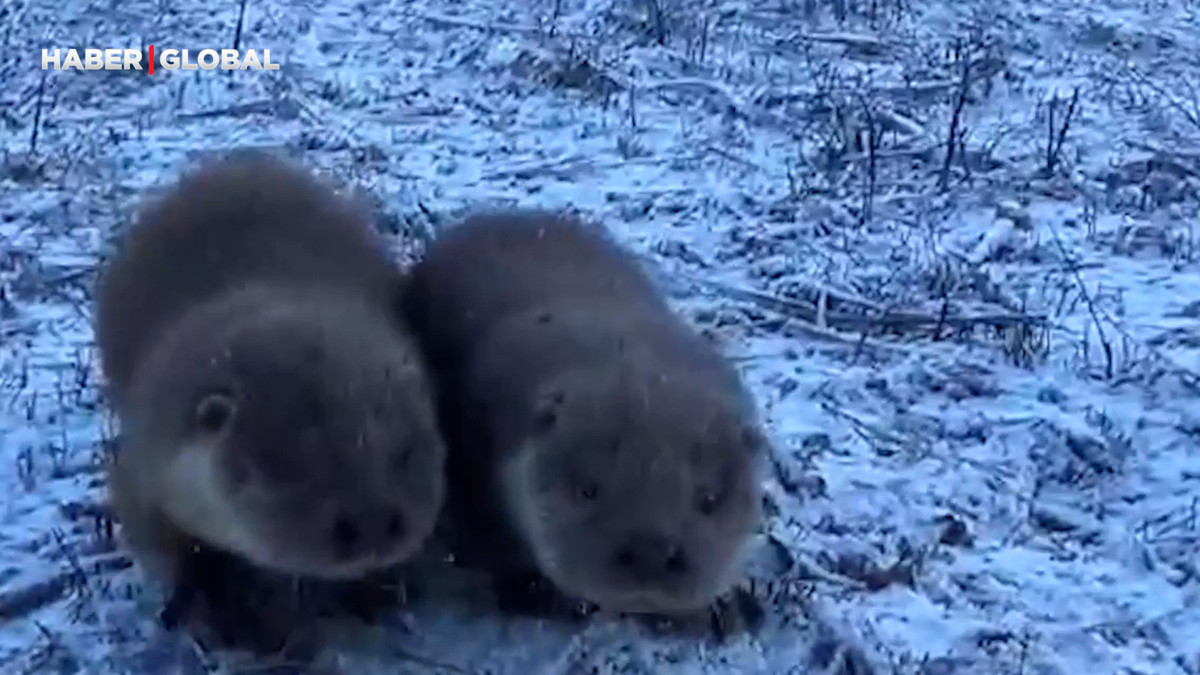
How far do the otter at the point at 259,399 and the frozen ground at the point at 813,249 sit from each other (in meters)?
0.39

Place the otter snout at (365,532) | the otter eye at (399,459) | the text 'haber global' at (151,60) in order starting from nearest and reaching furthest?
the otter snout at (365,532) → the otter eye at (399,459) → the text 'haber global' at (151,60)

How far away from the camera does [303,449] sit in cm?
478

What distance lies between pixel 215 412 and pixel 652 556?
3.48 feet

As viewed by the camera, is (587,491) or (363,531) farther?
(587,491)

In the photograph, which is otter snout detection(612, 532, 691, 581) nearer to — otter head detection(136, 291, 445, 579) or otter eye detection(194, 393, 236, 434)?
otter head detection(136, 291, 445, 579)

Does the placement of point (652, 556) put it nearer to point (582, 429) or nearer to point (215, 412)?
point (582, 429)

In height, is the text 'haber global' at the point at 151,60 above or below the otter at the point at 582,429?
below

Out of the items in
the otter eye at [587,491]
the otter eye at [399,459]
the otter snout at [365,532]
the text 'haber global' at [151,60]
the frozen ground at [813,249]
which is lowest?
the text 'haber global' at [151,60]

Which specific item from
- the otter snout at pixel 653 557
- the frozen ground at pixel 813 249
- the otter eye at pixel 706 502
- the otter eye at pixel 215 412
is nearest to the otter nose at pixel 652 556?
the otter snout at pixel 653 557

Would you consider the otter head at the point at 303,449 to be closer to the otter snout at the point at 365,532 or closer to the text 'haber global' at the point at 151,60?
the otter snout at the point at 365,532

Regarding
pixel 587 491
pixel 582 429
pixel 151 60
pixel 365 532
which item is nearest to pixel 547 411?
pixel 582 429

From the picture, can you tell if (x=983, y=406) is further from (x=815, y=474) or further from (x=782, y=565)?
(x=782, y=565)

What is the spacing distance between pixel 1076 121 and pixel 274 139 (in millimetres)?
3467

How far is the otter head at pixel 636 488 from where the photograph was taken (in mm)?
4871
